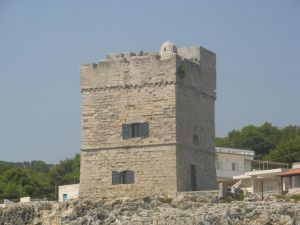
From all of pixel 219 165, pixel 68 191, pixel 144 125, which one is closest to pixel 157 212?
pixel 144 125

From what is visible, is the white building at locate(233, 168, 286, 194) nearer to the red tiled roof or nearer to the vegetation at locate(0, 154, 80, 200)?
the red tiled roof

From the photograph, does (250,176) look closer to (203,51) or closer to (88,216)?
(203,51)

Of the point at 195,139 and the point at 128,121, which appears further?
the point at 195,139

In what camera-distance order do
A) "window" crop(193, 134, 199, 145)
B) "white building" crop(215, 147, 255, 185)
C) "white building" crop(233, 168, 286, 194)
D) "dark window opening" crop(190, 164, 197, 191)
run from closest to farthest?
"dark window opening" crop(190, 164, 197, 191)
"window" crop(193, 134, 199, 145)
"white building" crop(233, 168, 286, 194)
"white building" crop(215, 147, 255, 185)

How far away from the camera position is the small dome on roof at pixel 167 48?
4373cm

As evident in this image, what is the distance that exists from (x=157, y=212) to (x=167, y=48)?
23.9 feet

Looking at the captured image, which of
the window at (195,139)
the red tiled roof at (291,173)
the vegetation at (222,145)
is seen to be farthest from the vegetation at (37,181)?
the red tiled roof at (291,173)

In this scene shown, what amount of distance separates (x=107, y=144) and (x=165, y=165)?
9.10ft

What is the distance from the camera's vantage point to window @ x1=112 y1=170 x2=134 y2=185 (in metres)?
43.0

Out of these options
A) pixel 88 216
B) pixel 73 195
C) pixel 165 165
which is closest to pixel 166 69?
pixel 165 165

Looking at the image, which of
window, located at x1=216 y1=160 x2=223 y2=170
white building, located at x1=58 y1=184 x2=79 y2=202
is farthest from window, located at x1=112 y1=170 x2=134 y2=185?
window, located at x1=216 y1=160 x2=223 y2=170

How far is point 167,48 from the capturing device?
43875mm

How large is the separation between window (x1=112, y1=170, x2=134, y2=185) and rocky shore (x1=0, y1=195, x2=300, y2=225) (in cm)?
97

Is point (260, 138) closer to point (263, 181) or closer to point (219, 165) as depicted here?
point (219, 165)
